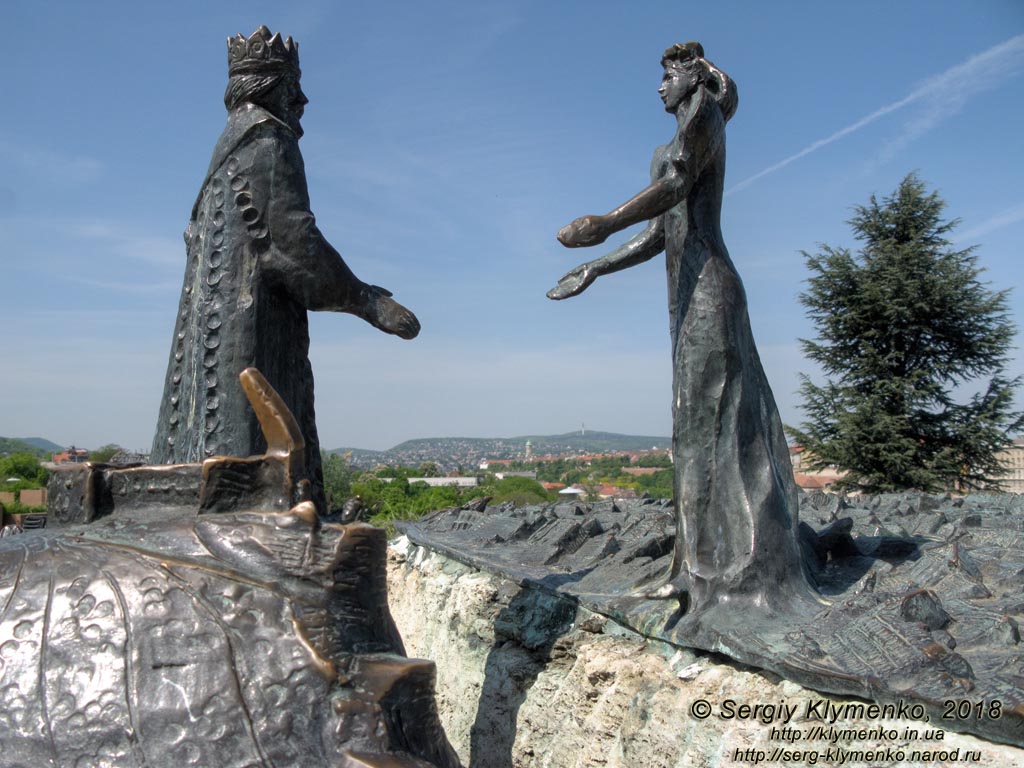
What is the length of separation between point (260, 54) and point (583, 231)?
135 cm

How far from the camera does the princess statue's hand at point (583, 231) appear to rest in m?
3.66

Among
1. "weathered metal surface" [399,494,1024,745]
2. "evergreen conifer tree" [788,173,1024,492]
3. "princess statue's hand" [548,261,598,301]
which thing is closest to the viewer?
"weathered metal surface" [399,494,1024,745]

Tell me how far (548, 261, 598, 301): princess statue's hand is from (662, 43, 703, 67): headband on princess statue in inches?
38.5

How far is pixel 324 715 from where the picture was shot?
6.41 feet

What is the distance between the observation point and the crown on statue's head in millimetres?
3273

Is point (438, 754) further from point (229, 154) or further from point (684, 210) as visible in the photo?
point (684, 210)

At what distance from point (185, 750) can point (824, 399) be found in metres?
16.7

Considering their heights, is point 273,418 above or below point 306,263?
below

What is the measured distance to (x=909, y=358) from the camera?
55.5 ft

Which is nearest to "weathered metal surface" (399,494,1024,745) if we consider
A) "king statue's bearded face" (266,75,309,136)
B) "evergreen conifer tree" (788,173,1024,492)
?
"king statue's bearded face" (266,75,309,136)

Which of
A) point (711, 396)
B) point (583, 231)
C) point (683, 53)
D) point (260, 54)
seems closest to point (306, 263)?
point (260, 54)

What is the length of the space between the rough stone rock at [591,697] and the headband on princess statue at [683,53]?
2575 mm

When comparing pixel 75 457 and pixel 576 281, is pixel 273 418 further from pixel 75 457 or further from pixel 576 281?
pixel 75 457

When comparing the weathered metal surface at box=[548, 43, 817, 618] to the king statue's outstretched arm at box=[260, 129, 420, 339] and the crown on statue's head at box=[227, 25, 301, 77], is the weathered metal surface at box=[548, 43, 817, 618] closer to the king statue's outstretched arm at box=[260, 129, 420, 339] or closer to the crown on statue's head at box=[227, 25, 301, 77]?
the king statue's outstretched arm at box=[260, 129, 420, 339]
